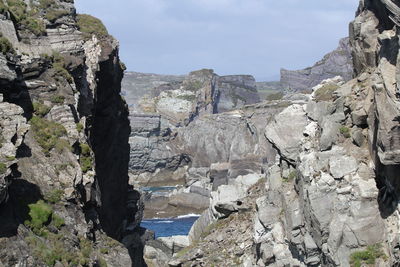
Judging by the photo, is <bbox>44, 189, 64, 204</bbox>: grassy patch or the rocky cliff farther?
<bbox>44, 189, 64, 204</bbox>: grassy patch

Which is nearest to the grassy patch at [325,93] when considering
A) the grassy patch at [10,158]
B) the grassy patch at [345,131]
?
the grassy patch at [345,131]

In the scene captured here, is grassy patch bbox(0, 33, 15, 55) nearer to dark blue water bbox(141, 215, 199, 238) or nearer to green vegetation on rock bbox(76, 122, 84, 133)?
green vegetation on rock bbox(76, 122, 84, 133)

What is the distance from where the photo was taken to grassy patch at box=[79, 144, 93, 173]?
3097 centimetres

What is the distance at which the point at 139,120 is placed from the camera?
182m

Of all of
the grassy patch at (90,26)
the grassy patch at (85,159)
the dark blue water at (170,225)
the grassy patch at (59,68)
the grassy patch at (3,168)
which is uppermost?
the grassy patch at (90,26)

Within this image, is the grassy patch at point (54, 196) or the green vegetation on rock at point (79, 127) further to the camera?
the green vegetation on rock at point (79, 127)

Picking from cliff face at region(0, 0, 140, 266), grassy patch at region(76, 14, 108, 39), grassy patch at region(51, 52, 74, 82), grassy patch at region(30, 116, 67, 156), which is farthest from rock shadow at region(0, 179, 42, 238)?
grassy patch at region(76, 14, 108, 39)

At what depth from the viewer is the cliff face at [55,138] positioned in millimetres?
23562

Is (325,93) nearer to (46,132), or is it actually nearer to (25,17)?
(46,132)

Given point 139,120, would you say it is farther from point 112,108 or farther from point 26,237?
point 26,237

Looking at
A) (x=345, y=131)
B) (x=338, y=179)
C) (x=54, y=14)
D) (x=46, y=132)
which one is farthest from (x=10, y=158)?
(x=54, y=14)

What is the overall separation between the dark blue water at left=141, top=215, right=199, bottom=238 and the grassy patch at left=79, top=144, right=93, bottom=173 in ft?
236

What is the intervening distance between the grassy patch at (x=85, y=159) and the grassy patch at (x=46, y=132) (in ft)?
5.22

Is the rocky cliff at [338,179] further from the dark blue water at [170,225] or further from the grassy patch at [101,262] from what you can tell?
the dark blue water at [170,225]
